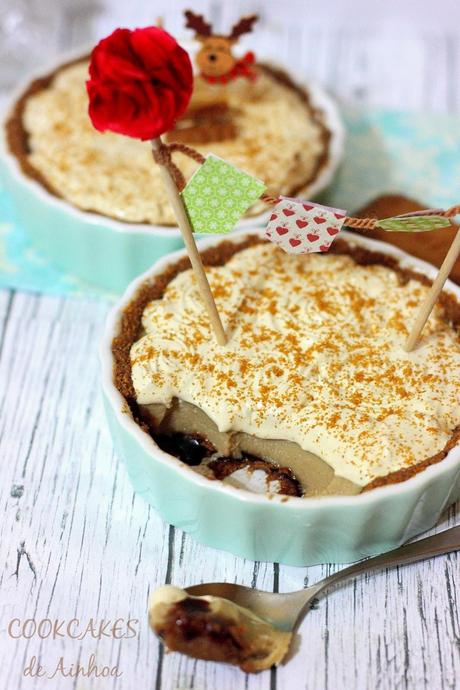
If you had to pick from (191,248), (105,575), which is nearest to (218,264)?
(191,248)

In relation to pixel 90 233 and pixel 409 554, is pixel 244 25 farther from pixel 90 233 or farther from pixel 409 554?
pixel 409 554

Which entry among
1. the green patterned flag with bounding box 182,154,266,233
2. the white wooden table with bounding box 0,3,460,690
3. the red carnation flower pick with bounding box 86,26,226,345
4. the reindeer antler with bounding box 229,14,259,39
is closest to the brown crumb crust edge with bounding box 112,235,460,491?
the white wooden table with bounding box 0,3,460,690

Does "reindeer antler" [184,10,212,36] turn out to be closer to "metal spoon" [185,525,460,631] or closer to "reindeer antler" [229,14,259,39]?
"reindeer antler" [229,14,259,39]

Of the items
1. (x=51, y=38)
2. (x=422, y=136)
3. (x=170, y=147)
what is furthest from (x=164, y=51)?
(x=51, y=38)

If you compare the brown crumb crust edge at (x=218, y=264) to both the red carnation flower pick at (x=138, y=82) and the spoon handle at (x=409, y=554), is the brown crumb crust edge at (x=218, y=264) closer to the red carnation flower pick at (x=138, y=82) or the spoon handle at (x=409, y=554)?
the spoon handle at (x=409, y=554)

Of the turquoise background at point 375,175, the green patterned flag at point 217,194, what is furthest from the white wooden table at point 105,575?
the green patterned flag at point 217,194

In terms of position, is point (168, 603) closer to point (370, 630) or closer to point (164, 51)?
point (370, 630)

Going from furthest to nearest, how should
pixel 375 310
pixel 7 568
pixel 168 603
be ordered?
1. pixel 375 310
2. pixel 7 568
3. pixel 168 603
